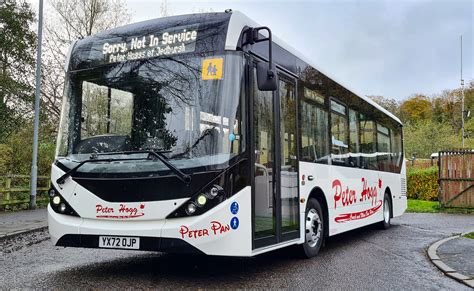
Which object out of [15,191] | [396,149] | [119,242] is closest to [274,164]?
[119,242]

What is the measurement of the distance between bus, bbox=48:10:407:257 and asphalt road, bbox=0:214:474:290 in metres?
0.51

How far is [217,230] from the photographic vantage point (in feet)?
19.1

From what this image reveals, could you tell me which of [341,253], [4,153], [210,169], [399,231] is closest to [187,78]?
[210,169]

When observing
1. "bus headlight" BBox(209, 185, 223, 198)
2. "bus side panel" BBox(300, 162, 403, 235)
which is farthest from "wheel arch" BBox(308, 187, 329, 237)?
"bus headlight" BBox(209, 185, 223, 198)

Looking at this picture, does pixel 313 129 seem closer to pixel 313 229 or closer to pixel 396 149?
pixel 313 229

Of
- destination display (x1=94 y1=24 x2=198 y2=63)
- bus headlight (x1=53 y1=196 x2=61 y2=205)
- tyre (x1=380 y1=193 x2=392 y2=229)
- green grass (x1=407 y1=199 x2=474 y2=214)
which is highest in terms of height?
destination display (x1=94 y1=24 x2=198 y2=63)

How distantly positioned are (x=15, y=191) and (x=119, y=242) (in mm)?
14634

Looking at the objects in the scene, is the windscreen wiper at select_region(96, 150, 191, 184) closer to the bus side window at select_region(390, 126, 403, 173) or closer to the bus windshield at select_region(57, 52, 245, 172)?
the bus windshield at select_region(57, 52, 245, 172)

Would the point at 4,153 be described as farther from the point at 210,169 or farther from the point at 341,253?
the point at 210,169

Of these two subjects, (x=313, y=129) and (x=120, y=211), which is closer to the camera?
(x=120, y=211)

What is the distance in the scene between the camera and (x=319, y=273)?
7164 millimetres

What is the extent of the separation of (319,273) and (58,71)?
21.8m

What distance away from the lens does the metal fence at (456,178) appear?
2094 cm

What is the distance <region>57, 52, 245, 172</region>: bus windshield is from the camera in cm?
604
